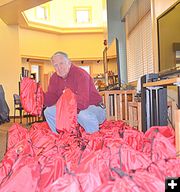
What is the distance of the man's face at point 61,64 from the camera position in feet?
9.08

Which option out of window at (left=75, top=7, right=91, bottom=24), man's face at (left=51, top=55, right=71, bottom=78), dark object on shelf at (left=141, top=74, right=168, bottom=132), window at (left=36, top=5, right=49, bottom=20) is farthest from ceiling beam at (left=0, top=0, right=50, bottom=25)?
dark object on shelf at (left=141, top=74, right=168, bottom=132)

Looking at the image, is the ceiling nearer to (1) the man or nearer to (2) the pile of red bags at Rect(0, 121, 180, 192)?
(1) the man

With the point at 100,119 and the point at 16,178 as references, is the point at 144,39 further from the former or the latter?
the point at 16,178

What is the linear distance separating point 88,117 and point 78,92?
22 centimetres

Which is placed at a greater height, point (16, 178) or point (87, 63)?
point (87, 63)

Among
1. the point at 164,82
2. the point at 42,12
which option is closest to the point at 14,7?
the point at 42,12

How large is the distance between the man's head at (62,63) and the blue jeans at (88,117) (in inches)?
13.1

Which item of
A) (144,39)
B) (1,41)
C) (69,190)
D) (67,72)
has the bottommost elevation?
(69,190)

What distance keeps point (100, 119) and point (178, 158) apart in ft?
4.57

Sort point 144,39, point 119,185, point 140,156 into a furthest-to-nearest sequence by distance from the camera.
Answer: point 144,39 → point 140,156 → point 119,185

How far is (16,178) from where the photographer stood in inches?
55.6

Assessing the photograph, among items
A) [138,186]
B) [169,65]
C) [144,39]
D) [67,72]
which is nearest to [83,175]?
[138,186]

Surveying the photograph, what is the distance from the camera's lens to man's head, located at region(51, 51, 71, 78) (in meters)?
2.77

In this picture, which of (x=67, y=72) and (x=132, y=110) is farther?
(x=132, y=110)
